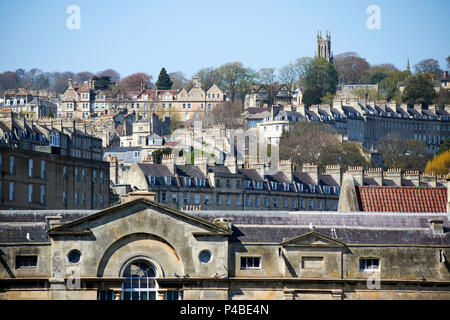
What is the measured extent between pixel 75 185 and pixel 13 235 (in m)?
50.6

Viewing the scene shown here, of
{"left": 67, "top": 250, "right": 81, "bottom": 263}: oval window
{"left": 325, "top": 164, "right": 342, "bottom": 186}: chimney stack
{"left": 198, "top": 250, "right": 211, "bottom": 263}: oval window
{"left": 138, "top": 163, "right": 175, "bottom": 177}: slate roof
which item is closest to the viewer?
{"left": 67, "top": 250, "right": 81, "bottom": 263}: oval window

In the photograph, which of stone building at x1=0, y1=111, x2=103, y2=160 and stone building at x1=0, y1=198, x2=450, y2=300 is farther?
stone building at x1=0, y1=111, x2=103, y2=160

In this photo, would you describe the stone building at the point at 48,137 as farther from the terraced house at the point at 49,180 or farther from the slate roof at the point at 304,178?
the slate roof at the point at 304,178

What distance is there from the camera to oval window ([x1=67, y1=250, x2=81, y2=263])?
61.2 meters

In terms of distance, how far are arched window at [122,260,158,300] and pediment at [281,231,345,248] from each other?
22.3 ft

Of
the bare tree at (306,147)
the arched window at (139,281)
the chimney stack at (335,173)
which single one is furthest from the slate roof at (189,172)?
the arched window at (139,281)

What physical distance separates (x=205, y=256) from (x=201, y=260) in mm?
295

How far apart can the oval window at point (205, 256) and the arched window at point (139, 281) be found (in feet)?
7.72

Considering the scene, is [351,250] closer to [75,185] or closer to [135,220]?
[135,220]

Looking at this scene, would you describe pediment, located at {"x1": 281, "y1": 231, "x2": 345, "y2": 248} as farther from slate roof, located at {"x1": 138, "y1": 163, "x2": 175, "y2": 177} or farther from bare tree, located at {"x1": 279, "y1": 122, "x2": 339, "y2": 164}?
bare tree, located at {"x1": 279, "y1": 122, "x2": 339, "y2": 164}

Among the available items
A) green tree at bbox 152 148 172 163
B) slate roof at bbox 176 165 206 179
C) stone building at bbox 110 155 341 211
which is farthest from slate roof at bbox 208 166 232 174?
green tree at bbox 152 148 172 163

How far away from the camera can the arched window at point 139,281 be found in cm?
6097

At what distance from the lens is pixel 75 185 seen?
370 feet

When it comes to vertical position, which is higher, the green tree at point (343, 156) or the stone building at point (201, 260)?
the green tree at point (343, 156)
